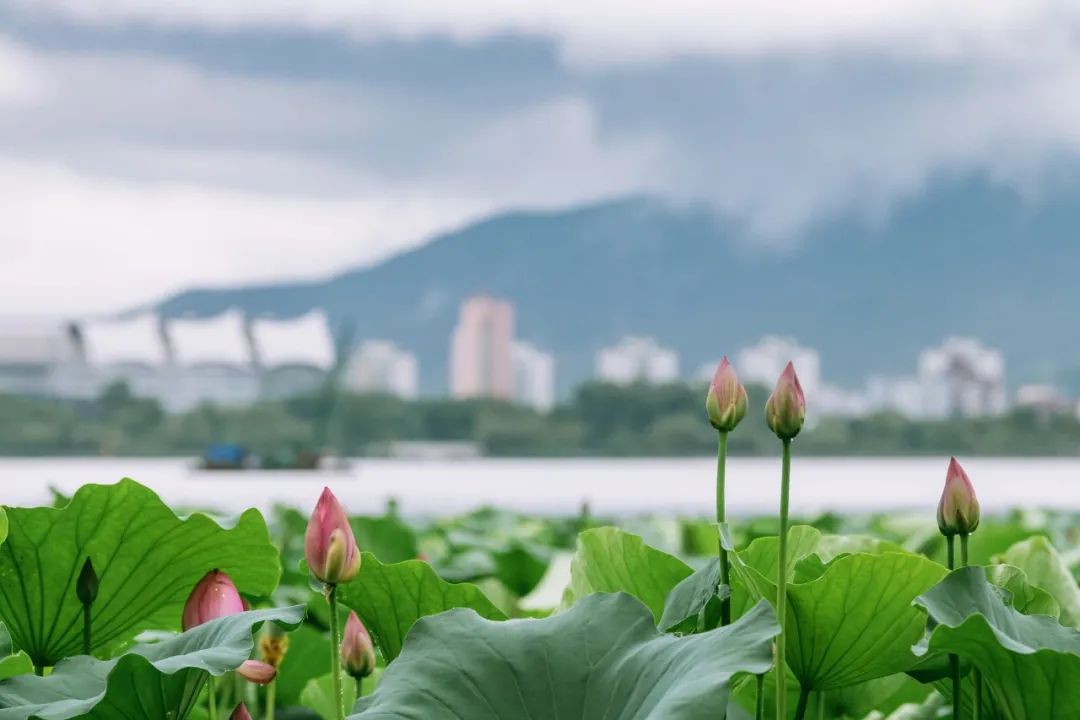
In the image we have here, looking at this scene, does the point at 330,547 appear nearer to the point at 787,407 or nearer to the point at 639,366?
the point at 787,407

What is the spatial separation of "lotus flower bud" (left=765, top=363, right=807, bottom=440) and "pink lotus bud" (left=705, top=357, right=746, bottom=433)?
0.03 meters

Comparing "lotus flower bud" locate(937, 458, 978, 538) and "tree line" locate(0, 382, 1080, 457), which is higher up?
"lotus flower bud" locate(937, 458, 978, 538)

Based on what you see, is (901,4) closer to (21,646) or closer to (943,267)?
(943,267)

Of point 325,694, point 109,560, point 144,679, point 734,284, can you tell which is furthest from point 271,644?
point 734,284

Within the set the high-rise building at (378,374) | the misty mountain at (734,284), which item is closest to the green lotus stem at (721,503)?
the high-rise building at (378,374)

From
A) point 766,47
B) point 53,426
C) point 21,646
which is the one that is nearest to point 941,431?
point 53,426

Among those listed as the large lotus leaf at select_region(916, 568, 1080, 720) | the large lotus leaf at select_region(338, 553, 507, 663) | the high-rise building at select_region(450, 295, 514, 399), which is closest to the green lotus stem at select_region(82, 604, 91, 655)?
the large lotus leaf at select_region(338, 553, 507, 663)

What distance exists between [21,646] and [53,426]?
88.4 ft

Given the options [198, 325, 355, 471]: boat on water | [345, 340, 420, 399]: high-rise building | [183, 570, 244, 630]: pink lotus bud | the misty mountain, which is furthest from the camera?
the misty mountain

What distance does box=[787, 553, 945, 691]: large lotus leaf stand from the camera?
53 cm

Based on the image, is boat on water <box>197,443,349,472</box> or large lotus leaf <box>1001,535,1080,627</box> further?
boat on water <box>197,443,349,472</box>

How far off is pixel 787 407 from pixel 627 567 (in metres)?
0.16

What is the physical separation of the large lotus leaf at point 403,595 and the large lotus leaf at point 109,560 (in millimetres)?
65

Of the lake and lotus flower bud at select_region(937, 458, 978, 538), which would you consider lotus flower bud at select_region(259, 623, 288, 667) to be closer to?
lotus flower bud at select_region(937, 458, 978, 538)
